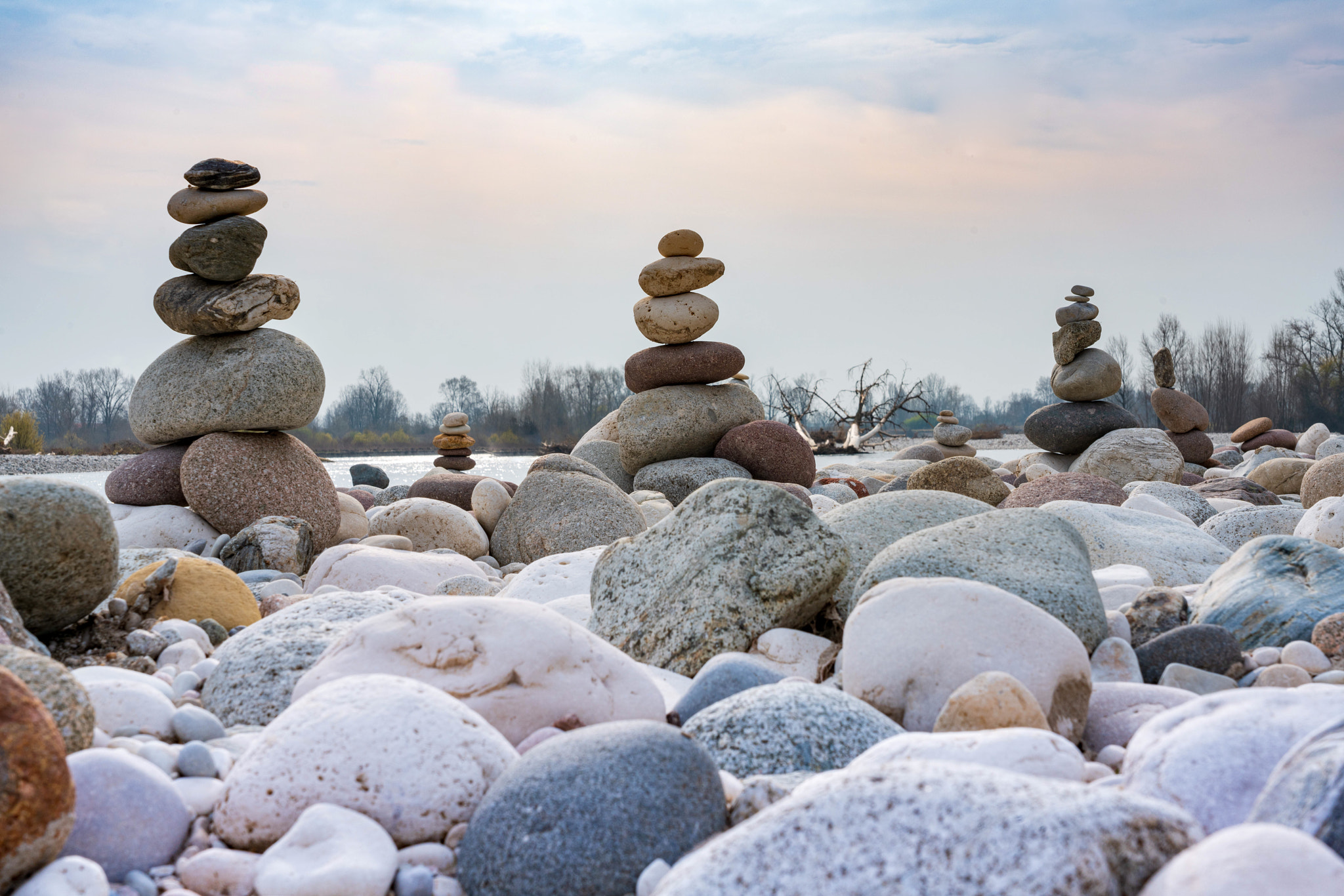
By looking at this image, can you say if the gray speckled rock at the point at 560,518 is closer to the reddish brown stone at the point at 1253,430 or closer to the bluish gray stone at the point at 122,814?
the bluish gray stone at the point at 122,814

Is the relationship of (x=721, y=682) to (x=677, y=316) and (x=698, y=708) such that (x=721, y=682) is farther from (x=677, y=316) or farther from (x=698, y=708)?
(x=677, y=316)

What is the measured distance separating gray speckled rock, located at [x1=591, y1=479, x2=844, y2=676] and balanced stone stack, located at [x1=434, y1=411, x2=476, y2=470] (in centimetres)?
998

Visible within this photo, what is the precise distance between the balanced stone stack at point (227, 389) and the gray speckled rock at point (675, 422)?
397 centimetres

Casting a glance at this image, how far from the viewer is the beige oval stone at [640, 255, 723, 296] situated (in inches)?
440

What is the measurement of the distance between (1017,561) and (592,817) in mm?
2738

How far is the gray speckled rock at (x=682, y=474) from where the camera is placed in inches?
415

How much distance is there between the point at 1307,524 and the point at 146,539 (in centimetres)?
831

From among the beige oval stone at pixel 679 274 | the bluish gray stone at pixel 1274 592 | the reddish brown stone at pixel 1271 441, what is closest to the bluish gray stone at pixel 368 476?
the beige oval stone at pixel 679 274

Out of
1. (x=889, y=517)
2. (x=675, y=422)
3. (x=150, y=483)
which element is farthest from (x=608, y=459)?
(x=889, y=517)

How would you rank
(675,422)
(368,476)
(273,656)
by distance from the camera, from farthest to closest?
(368,476)
(675,422)
(273,656)

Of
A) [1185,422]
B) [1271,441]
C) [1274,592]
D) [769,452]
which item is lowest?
[1271,441]

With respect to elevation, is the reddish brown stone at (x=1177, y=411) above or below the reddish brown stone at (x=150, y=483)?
below

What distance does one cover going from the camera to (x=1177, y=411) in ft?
50.6

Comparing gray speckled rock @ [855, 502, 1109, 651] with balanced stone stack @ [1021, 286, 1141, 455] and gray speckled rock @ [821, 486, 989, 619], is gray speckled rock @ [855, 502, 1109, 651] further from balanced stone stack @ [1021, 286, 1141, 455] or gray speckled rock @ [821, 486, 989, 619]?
balanced stone stack @ [1021, 286, 1141, 455]
